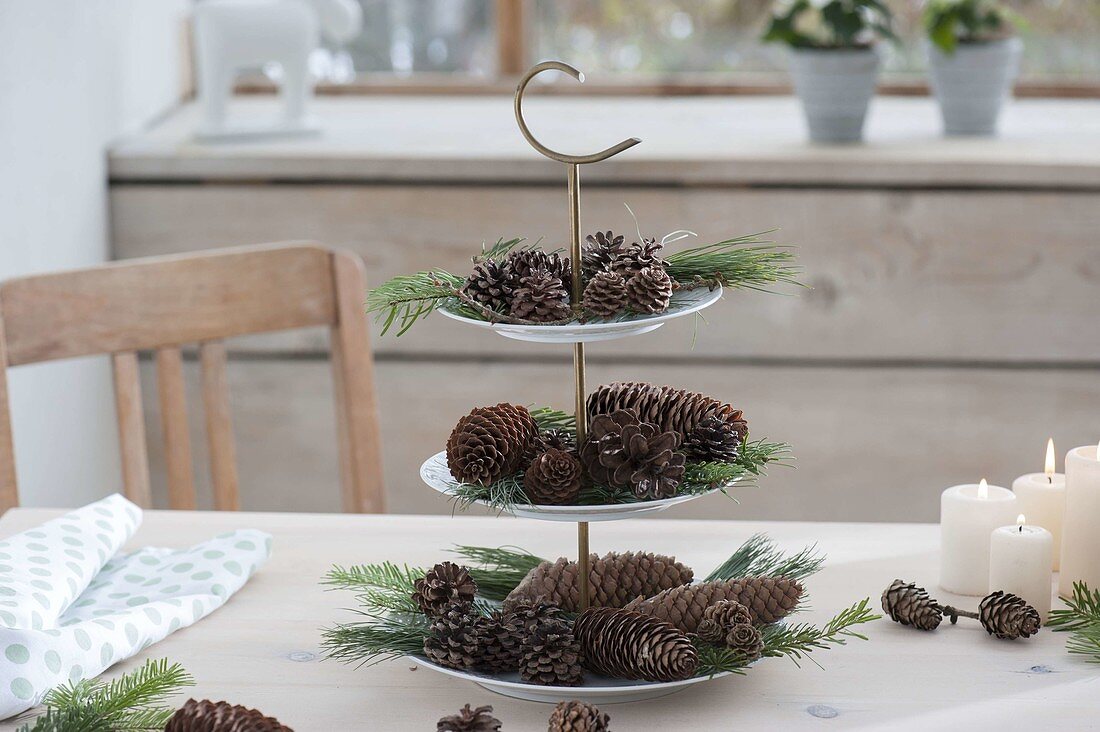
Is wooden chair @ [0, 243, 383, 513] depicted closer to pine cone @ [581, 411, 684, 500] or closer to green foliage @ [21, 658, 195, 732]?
green foliage @ [21, 658, 195, 732]

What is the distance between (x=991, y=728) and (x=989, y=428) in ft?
3.92

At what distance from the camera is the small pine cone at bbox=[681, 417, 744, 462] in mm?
729

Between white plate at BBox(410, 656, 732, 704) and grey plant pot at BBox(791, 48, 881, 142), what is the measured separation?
4.24ft

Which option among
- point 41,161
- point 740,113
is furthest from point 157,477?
point 740,113

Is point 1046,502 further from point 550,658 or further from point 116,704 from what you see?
point 116,704

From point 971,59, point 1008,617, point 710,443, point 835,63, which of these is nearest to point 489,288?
point 710,443

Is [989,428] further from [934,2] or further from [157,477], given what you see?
[157,477]

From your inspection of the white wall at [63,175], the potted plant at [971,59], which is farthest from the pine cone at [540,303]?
the potted plant at [971,59]

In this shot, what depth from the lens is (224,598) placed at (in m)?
0.88

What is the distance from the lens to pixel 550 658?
28.0 inches

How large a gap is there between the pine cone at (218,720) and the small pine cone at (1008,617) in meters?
0.44

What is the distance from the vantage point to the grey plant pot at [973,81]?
189 cm

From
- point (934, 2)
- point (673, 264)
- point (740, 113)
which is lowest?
point (673, 264)

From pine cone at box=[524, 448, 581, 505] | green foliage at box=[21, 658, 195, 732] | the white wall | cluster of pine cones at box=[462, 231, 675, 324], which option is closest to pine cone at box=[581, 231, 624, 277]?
cluster of pine cones at box=[462, 231, 675, 324]
